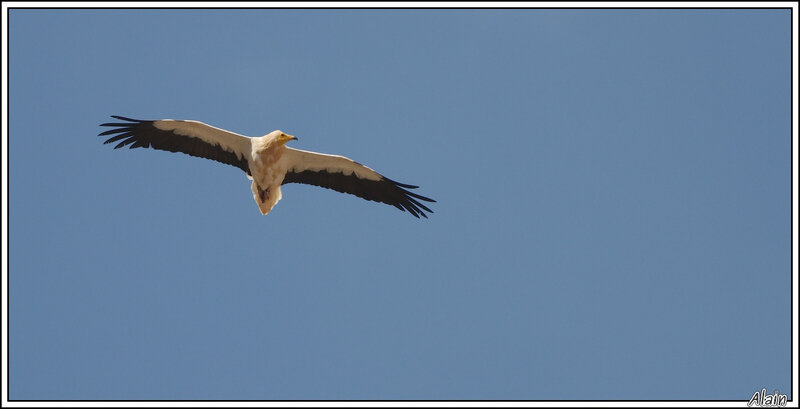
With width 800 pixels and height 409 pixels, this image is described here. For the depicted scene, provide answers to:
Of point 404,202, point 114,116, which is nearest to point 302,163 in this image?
point 404,202

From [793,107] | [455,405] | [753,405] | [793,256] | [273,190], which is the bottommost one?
[455,405]

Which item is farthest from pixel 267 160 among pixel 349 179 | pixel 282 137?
pixel 349 179

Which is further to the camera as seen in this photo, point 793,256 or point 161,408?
point 793,256

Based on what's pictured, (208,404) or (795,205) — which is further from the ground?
(795,205)

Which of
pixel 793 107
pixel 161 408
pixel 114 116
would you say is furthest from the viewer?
pixel 793 107

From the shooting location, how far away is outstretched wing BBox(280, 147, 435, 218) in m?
14.5

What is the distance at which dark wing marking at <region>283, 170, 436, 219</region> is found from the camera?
14.7 meters

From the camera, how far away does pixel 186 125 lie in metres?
14.0

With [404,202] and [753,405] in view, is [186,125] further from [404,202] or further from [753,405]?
[753,405]

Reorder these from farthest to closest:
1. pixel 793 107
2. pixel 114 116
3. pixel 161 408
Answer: pixel 793 107 < pixel 114 116 < pixel 161 408

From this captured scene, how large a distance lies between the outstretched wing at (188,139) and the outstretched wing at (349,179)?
94 cm

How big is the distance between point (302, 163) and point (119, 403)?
5333 millimetres

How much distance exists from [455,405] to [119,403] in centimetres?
494

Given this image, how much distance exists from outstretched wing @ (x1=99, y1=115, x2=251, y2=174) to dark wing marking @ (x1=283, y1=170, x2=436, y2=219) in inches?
49.4
